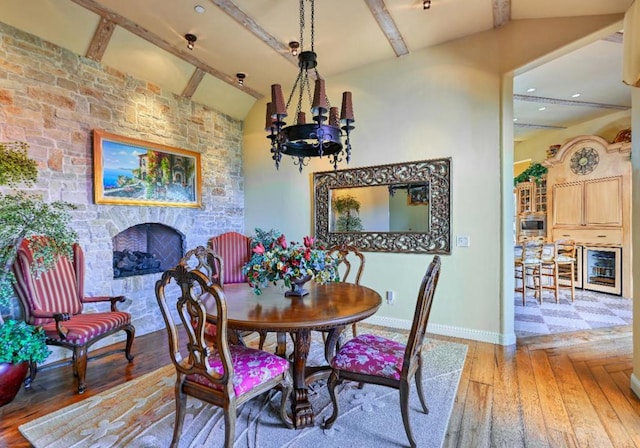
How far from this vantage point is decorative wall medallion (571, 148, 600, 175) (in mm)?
5938

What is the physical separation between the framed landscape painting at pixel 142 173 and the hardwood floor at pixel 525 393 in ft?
5.64

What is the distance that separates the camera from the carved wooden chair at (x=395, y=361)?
1840mm

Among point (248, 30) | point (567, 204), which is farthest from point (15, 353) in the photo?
point (567, 204)

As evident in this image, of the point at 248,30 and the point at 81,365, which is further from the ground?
the point at 248,30

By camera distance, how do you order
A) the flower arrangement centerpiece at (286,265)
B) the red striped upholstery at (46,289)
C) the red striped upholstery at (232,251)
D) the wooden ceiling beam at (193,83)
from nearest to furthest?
the flower arrangement centerpiece at (286,265) → the red striped upholstery at (46,289) → the wooden ceiling beam at (193,83) → the red striped upholstery at (232,251)

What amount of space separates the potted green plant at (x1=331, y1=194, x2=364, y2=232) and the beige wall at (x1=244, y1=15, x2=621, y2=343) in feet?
1.59

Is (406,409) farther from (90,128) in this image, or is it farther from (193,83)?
(193,83)

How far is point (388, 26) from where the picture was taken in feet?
11.1

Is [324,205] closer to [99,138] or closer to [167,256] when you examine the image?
[167,256]

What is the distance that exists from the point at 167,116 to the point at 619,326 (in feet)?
20.8

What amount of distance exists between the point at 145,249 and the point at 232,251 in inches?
44.7

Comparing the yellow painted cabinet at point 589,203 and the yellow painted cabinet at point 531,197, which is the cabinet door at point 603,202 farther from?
the yellow painted cabinet at point 531,197

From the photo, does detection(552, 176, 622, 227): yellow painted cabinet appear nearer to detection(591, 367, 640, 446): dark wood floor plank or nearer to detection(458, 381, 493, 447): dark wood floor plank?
detection(591, 367, 640, 446): dark wood floor plank

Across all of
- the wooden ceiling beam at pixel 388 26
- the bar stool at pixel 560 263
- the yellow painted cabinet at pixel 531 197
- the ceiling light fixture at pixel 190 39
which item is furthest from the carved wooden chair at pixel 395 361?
the yellow painted cabinet at pixel 531 197
